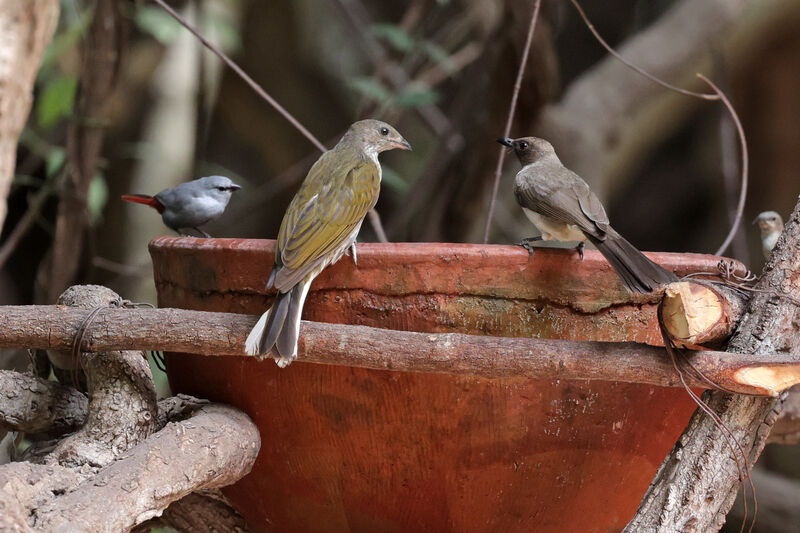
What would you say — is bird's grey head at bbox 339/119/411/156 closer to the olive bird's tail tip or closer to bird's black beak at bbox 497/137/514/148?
bird's black beak at bbox 497/137/514/148

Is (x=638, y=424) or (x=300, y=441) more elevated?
(x=638, y=424)

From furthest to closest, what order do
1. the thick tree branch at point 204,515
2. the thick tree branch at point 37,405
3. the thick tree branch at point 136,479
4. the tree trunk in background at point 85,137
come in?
the tree trunk in background at point 85,137 < the thick tree branch at point 204,515 < the thick tree branch at point 37,405 < the thick tree branch at point 136,479

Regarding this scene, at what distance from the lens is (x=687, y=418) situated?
1.70m

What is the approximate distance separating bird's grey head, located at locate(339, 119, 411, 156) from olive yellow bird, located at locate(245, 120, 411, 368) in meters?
0.10

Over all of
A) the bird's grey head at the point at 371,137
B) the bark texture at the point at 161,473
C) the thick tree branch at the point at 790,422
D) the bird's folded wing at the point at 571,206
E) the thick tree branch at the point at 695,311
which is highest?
the bird's grey head at the point at 371,137

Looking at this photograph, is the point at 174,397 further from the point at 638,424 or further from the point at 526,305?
the point at 638,424

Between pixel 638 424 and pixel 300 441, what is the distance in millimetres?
645

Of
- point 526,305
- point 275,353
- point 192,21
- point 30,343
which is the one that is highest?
point 192,21

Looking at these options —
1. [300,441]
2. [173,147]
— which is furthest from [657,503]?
[173,147]

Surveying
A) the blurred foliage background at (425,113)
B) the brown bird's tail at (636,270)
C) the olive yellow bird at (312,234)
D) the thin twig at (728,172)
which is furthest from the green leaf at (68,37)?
the thin twig at (728,172)

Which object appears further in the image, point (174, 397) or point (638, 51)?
point (638, 51)

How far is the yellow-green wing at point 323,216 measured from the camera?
1520 mm

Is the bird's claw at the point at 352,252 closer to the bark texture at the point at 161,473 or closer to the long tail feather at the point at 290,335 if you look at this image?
the long tail feather at the point at 290,335

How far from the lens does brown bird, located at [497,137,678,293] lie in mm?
1423
